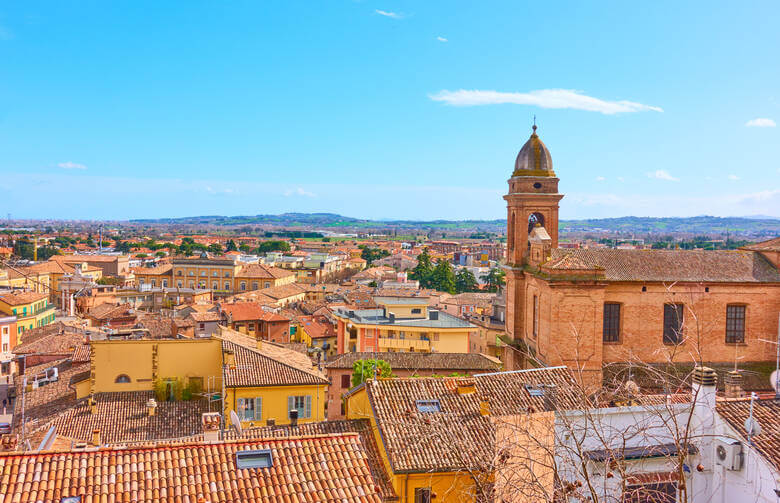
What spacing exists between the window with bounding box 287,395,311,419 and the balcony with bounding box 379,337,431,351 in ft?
55.1

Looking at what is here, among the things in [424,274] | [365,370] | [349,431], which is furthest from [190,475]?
[424,274]

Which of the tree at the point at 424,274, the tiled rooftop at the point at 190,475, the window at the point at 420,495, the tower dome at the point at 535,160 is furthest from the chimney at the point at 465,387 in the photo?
the tree at the point at 424,274

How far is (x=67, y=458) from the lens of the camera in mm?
8914

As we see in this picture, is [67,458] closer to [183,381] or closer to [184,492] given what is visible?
[184,492]

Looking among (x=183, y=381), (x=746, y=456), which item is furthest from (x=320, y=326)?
(x=746, y=456)

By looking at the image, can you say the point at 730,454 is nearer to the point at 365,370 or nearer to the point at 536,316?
the point at 536,316

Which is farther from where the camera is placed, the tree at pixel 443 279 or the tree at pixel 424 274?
the tree at pixel 424 274

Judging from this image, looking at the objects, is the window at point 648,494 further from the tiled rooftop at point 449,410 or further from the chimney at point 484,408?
the chimney at point 484,408

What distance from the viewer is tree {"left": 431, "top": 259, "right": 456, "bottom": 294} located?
92356 millimetres

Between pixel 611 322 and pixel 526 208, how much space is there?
6.93m

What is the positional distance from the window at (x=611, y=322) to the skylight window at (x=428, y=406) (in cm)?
1427

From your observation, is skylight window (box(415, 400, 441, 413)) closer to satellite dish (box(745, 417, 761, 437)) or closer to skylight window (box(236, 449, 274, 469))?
skylight window (box(236, 449, 274, 469))

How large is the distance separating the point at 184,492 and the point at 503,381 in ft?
30.8

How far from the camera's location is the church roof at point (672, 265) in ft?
87.1
